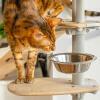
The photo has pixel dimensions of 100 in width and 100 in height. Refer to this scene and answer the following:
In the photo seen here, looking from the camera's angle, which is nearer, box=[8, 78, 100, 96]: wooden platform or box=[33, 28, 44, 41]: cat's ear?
box=[33, 28, 44, 41]: cat's ear

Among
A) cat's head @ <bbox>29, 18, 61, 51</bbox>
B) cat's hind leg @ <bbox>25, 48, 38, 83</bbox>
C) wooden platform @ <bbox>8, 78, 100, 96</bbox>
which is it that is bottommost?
wooden platform @ <bbox>8, 78, 100, 96</bbox>

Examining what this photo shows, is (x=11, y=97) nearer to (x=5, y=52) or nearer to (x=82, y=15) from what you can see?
(x=5, y=52)

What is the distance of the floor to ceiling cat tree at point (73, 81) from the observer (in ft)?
1.86

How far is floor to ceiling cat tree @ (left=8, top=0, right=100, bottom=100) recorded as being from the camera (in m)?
0.57

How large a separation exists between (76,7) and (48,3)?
4.5 inches

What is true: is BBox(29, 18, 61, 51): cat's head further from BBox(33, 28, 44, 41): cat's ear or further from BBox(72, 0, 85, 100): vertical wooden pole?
BBox(72, 0, 85, 100): vertical wooden pole

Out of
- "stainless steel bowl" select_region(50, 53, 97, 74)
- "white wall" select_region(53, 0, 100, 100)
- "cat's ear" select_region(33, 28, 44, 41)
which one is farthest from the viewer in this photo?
"white wall" select_region(53, 0, 100, 100)

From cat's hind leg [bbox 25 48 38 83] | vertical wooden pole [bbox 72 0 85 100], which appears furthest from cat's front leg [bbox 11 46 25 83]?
vertical wooden pole [bbox 72 0 85 100]

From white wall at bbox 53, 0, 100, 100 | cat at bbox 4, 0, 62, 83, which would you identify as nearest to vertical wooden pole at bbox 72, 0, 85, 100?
cat at bbox 4, 0, 62, 83

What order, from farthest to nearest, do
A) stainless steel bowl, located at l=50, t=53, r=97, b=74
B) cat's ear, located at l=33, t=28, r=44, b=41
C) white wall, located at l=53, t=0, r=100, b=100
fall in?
white wall, located at l=53, t=0, r=100, b=100, stainless steel bowl, located at l=50, t=53, r=97, b=74, cat's ear, located at l=33, t=28, r=44, b=41

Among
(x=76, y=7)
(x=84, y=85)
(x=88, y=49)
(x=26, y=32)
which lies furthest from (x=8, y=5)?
(x=88, y=49)

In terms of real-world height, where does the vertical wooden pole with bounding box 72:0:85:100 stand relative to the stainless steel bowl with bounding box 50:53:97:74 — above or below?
above

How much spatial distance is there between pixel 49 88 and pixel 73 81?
0.34 feet

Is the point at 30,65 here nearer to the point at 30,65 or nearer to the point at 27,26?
the point at 30,65
